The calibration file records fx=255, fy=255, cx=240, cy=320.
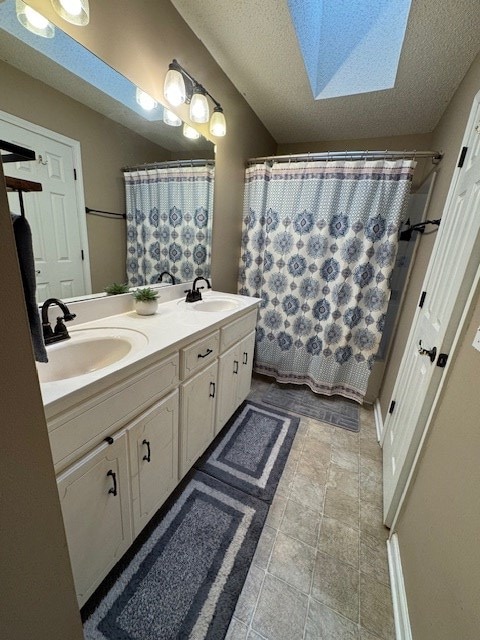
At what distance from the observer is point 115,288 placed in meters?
1.37

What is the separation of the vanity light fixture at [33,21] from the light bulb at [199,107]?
0.71 metres

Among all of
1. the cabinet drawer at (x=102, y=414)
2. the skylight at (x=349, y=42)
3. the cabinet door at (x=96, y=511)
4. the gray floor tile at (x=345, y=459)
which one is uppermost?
the skylight at (x=349, y=42)

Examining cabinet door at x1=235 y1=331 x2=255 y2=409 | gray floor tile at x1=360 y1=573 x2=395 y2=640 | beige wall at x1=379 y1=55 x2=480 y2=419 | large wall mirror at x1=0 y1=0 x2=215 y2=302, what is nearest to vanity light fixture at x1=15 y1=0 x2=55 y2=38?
large wall mirror at x1=0 y1=0 x2=215 y2=302

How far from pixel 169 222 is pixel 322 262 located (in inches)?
46.9

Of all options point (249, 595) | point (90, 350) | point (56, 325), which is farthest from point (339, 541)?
point (56, 325)

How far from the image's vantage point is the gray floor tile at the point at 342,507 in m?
1.30

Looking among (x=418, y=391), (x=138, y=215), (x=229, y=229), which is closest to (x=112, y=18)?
(x=138, y=215)

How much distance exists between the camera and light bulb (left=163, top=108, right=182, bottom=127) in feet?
4.61

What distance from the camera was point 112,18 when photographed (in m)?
1.04

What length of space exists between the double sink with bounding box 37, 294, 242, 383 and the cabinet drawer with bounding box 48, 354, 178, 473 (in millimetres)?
130

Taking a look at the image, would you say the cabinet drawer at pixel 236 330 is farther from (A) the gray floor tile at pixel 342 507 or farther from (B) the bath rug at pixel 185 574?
(A) the gray floor tile at pixel 342 507

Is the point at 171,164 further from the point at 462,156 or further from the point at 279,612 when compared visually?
the point at 279,612

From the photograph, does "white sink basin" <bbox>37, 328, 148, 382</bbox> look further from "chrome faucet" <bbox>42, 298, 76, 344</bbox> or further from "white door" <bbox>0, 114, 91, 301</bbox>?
"white door" <bbox>0, 114, 91, 301</bbox>

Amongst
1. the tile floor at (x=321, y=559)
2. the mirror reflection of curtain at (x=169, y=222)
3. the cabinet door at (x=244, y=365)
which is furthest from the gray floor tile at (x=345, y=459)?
the mirror reflection of curtain at (x=169, y=222)
